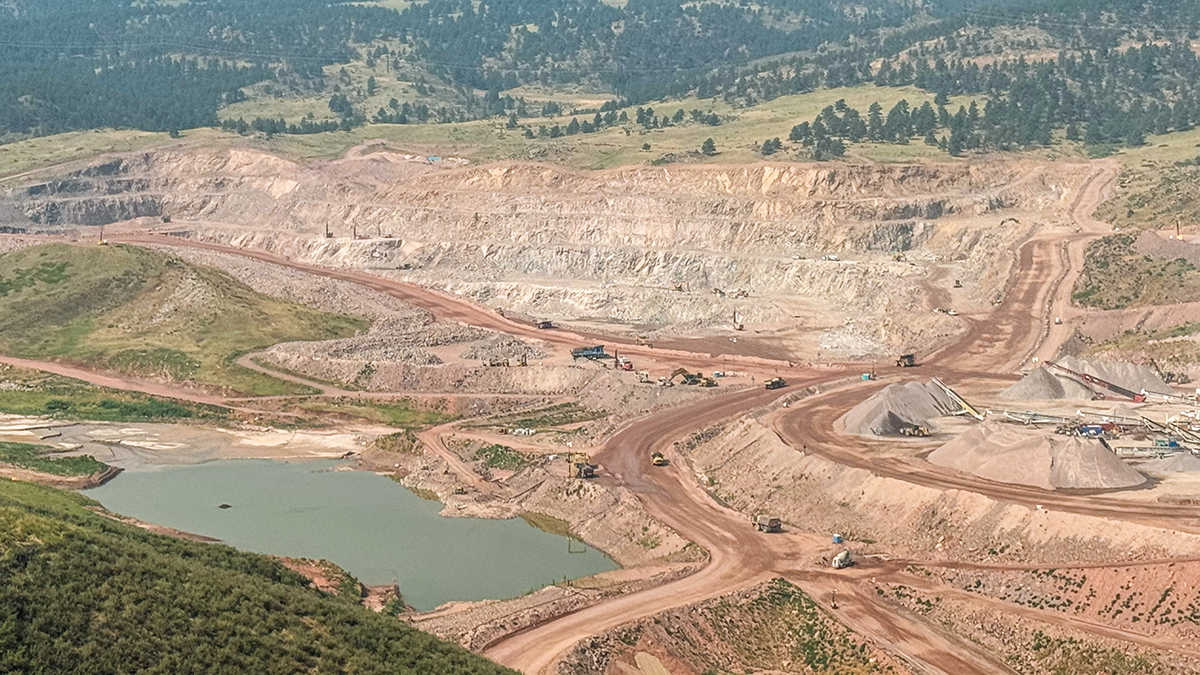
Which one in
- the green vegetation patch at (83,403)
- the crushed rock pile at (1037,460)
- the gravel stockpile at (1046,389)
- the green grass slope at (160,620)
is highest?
the green grass slope at (160,620)

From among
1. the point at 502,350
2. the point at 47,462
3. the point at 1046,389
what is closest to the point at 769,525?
the point at 1046,389

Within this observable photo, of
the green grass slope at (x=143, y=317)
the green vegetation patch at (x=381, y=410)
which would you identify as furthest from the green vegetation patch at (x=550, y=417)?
→ the green grass slope at (x=143, y=317)

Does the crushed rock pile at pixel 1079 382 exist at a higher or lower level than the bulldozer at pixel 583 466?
lower

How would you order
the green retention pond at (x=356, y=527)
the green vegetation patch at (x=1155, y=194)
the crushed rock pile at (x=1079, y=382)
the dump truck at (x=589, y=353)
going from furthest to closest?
the green vegetation patch at (x=1155, y=194)
the dump truck at (x=589, y=353)
the crushed rock pile at (x=1079, y=382)
the green retention pond at (x=356, y=527)

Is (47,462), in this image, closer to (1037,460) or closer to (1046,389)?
(1037,460)

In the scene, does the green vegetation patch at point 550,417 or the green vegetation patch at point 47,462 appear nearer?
the green vegetation patch at point 47,462

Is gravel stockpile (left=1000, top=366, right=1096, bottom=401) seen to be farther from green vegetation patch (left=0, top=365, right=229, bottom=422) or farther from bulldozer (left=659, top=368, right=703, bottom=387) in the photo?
green vegetation patch (left=0, top=365, right=229, bottom=422)

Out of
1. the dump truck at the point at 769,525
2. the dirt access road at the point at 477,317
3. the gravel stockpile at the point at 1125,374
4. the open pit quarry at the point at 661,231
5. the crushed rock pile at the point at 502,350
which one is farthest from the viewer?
the open pit quarry at the point at 661,231

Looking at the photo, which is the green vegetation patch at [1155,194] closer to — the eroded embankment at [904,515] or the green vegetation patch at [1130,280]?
the green vegetation patch at [1130,280]
